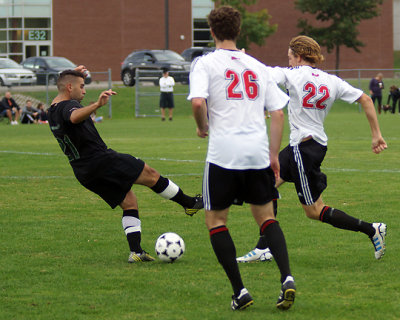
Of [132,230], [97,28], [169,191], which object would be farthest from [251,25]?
[132,230]

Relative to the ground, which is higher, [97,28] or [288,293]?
[97,28]

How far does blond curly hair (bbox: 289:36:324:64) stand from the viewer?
637cm

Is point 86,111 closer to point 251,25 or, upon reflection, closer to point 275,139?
point 275,139

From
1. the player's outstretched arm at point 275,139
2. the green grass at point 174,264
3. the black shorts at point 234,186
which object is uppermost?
the player's outstretched arm at point 275,139

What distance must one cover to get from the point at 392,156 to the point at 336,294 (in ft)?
35.0

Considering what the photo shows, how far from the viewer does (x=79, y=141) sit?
21.8ft

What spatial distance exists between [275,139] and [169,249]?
1928mm

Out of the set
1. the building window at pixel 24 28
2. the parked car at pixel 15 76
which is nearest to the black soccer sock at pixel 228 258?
the parked car at pixel 15 76

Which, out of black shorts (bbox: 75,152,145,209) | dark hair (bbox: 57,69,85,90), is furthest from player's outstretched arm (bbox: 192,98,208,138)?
dark hair (bbox: 57,69,85,90)

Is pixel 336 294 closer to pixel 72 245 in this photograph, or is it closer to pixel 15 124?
pixel 72 245

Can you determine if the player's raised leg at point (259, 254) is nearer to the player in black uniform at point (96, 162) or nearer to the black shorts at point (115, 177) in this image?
the player in black uniform at point (96, 162)

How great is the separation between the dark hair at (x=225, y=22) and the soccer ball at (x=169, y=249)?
2.25m

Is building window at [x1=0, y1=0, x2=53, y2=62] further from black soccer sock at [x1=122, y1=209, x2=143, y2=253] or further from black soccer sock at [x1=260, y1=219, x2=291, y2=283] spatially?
black soccer sock at [x1=260, y1=219, x2=291, y2=283]

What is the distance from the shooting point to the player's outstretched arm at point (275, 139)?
16.6 feet
